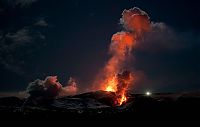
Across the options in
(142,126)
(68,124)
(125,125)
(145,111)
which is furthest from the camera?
(68,124)

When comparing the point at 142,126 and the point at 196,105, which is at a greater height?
the point at 196,105

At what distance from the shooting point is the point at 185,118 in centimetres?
14438

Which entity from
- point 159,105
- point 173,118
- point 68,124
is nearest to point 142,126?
point 173,118

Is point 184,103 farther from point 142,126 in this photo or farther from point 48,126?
point 48,126

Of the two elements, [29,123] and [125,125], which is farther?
[29,123]

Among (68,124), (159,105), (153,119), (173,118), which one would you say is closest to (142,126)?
(153,119)

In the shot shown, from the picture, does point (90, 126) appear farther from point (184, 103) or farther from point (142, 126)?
point (184, 103)

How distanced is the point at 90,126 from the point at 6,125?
5430cm

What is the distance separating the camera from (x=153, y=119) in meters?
148

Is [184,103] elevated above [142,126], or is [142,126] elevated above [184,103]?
[184,103]

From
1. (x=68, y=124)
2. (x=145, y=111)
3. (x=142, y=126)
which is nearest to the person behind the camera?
(x=142, y=126)

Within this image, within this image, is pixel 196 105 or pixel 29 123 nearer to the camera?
pixel 196 105

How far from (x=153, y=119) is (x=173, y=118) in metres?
10.8

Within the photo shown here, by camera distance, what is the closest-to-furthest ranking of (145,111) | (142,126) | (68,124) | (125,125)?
(142,126), (125,125), (145,111), (68,124)
